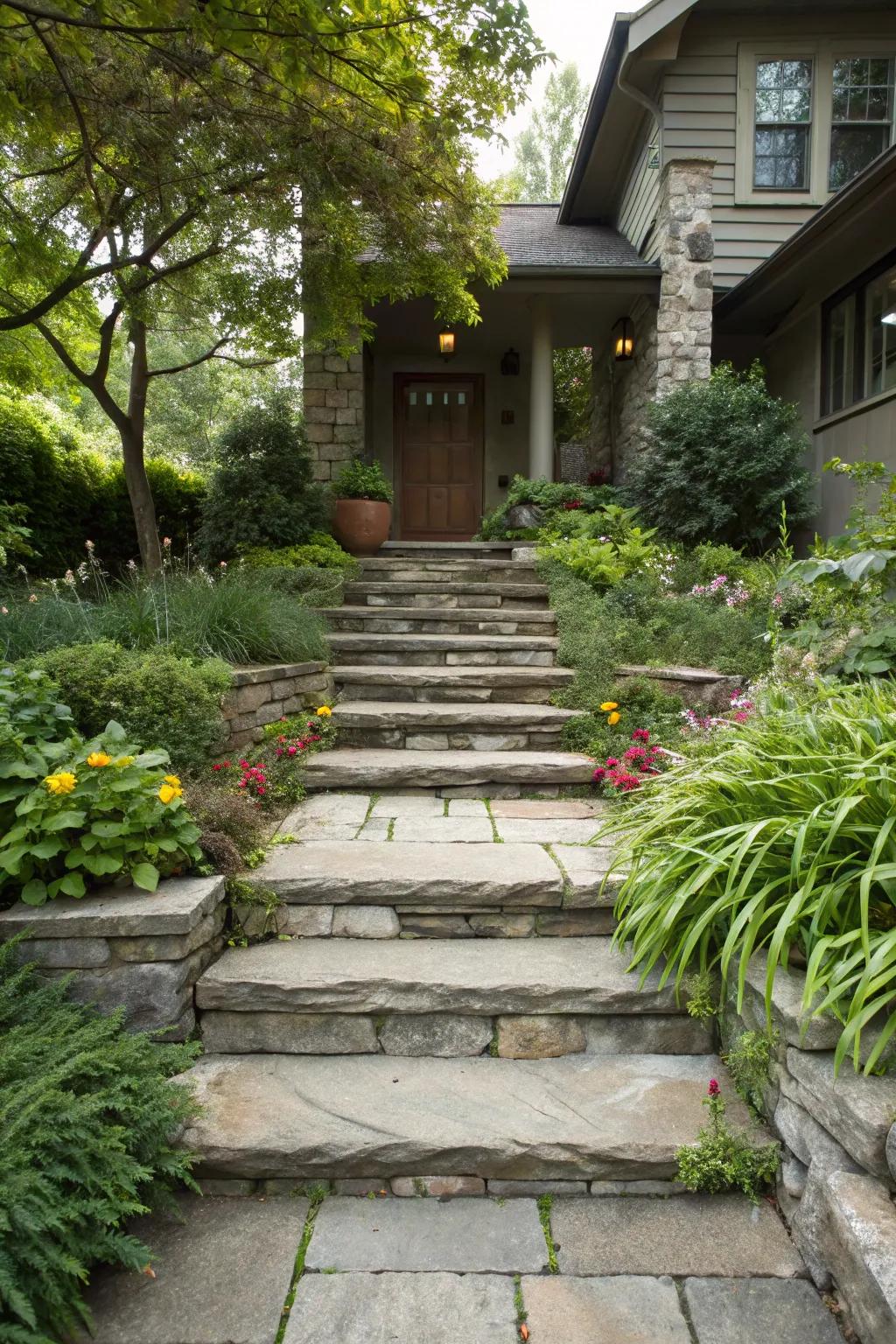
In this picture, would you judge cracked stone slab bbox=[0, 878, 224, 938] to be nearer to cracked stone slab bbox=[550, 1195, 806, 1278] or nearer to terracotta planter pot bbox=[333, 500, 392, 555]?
cracked stone slab bbox=[550, 1195, 806, 1278]

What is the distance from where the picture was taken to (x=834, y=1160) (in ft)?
4.89

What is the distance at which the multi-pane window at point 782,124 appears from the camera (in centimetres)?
737

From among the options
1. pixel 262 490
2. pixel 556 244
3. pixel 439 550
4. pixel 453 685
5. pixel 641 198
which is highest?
pixel 641 198

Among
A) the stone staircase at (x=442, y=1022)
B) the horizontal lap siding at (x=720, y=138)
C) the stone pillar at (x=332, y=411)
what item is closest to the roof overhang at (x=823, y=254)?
the horizontal lap siding at (x=720, y=138)

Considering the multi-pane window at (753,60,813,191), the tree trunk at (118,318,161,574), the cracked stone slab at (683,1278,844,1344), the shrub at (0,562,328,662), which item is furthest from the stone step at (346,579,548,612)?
the multi-pane window at (753,60,813,191)

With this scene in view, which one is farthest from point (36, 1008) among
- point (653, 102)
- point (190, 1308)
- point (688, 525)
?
point (653, 102)

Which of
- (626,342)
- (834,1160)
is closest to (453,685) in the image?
(834,1160)

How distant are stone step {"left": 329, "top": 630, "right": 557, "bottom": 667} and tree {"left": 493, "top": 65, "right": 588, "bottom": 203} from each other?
17.0 m

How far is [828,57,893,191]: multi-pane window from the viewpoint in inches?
287

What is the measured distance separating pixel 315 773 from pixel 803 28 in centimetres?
854

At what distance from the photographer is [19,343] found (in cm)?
602

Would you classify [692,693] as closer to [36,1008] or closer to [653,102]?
[36,1008]

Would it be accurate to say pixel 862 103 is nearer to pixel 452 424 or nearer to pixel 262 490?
pixel 452 424

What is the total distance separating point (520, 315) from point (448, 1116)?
804 cm
